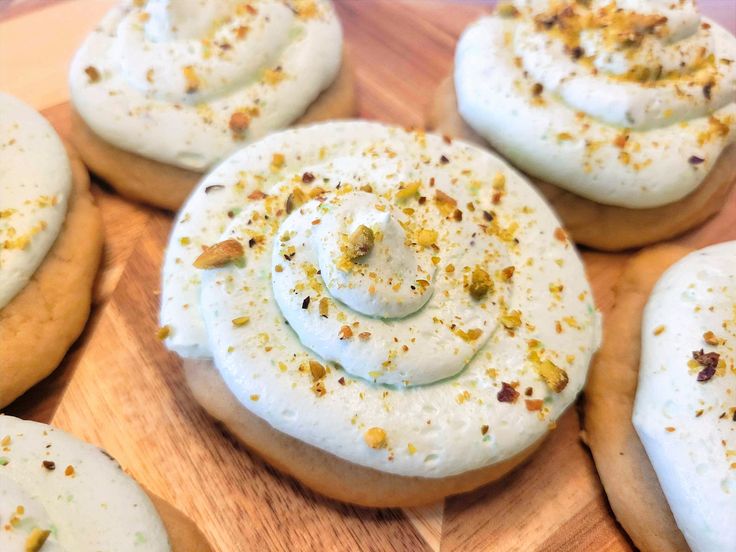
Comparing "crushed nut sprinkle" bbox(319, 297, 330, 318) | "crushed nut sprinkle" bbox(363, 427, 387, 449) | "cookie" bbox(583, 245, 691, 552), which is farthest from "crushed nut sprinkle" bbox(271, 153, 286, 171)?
"cookie" bbox(583, 245, 691, 552)

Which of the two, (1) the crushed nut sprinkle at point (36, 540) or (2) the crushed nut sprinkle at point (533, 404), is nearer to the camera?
(1) the crushed nut sprinkle at point (36, 540)

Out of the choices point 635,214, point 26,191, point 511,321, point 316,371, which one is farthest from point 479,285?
point 26,191

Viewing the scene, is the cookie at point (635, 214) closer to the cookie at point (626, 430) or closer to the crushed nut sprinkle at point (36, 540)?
the cookie at point (626, 430)

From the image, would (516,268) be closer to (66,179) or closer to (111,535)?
(111,535)

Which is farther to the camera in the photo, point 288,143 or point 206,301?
point 288,143

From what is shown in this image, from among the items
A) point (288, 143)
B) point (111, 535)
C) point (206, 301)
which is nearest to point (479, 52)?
point (288, 143)

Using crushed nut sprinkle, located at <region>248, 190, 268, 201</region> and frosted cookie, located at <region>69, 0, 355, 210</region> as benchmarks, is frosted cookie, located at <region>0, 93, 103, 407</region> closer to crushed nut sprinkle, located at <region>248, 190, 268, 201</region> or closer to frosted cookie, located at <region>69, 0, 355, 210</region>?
frosted cookie, located at <region>69, 0, 355, 210</region>

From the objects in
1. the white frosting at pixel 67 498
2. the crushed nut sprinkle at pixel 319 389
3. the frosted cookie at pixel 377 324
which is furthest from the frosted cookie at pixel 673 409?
the white frosting at pixel 67 498
